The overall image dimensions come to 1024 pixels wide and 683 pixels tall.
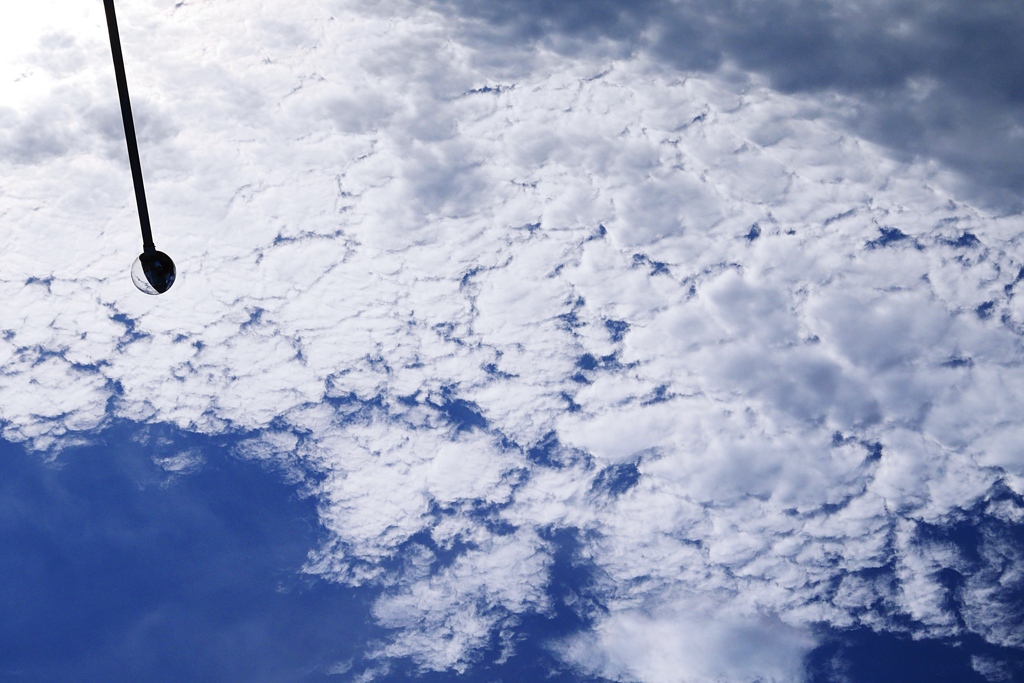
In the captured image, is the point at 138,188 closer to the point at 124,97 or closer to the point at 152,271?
the point at 124,97

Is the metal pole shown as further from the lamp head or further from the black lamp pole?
the lamp head

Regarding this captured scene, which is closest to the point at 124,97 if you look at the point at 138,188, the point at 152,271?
the point at 138,188

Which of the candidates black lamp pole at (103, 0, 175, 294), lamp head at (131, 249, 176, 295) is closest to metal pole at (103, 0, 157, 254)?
black lamp pole at (103, 0, 175, 294)

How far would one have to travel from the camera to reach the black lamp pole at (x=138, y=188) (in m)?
5.79

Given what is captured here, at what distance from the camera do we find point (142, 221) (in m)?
6.32

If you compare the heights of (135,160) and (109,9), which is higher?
(109,9)

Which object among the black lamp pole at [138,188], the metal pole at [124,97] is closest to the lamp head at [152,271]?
the black lamp pole at [138,188]

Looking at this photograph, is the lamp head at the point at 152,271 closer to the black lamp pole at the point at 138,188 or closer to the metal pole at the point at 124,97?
the black lamp pole at the point at 138,188

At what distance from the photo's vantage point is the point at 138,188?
612cm

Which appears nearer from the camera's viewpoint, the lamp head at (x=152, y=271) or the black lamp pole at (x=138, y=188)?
the black lamp pole at (x=138, y=188)

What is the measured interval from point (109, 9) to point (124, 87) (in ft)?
1.81

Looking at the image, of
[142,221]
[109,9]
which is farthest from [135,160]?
[109,9]

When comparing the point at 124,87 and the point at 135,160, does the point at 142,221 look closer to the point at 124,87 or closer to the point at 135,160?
the point at 135,160

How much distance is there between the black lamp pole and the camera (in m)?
5.79
